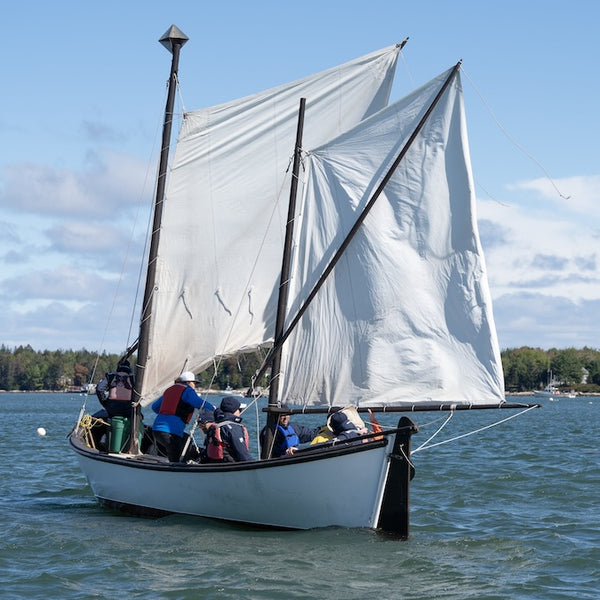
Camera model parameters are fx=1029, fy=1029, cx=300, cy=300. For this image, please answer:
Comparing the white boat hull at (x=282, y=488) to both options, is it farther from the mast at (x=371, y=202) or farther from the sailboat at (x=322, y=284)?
the mast at (x=371, y=202)

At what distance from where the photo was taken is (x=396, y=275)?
1819cm

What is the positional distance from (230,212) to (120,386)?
14.2 ft

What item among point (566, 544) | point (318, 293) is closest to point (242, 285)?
point (318, 293)

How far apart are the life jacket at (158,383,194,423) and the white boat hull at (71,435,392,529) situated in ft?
3.39

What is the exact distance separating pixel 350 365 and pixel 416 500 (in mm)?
6222

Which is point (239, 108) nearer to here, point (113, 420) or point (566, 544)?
point (113, 420)

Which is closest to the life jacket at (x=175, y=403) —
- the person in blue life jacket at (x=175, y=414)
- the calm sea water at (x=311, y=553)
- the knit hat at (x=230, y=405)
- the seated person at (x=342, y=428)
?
the person in blue life jacket at (x=175, y=414)

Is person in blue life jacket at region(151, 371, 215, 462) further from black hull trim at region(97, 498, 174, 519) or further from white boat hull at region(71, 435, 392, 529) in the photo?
black hull trim at region(97, 498, 174, 519)

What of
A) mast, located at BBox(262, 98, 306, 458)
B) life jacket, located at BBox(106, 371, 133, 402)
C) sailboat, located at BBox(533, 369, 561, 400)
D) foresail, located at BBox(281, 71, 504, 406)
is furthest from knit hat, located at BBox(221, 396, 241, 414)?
sailboat, located at BBox(533, 369, 561, 400)

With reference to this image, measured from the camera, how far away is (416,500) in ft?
76.3

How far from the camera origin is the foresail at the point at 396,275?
17.8 metres

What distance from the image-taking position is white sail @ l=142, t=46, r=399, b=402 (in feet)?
68.5

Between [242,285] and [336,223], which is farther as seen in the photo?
[242,285]

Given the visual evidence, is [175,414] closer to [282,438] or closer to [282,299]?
[282,438]
